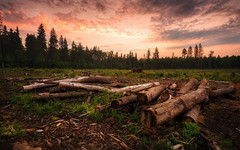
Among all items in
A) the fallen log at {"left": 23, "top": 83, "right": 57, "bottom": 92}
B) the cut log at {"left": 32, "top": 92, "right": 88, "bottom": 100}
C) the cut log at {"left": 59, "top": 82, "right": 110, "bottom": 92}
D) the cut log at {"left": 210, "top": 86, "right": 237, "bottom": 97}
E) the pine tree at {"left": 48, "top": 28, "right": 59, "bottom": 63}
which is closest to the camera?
the cut log at {"left": 32, "top": 92, "right": 88, "bottom": 100}

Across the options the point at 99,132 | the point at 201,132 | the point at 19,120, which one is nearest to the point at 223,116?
the point at 201,132

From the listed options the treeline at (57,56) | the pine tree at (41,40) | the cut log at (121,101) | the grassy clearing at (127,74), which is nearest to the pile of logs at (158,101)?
the cut log at (121,101)

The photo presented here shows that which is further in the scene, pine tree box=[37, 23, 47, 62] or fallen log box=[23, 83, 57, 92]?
pine tree box=[37, 23, 47, 62]

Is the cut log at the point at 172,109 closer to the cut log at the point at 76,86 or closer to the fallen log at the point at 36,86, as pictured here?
the cut log at the point at 76,86

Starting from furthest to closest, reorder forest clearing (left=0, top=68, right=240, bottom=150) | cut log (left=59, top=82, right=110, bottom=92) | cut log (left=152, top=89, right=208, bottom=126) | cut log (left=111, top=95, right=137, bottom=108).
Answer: cut log (left=59, top=82, right=110, bottom=92), cut log (left=111, top=95, right=137, bottom=108), cut log (left=152, top=89, right=208, bottom=126), forest clearing (left=0, top=68, right=240, bottom=150)

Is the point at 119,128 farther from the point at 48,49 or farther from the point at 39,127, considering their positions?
the point at 48,49

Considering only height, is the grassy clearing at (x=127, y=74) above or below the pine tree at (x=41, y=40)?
below

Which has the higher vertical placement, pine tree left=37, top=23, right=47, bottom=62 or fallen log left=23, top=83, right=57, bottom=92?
pine tree left=37, top=23, right=47, bottom=62

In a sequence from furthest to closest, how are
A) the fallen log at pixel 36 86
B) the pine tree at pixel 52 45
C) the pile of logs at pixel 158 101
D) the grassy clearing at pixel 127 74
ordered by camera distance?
the pine tree at pixel 52 45, the grassy clearing at pixel 127 74, the fallen log at pixel 36 86, the pile of logs at pixel 158 101

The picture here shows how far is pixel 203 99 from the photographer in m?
4.43

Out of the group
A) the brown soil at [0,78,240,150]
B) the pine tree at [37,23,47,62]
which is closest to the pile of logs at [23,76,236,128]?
the brown soil at [0,78,240,150]

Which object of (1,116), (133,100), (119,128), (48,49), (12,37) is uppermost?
(12,37)

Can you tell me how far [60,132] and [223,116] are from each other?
5.71 m

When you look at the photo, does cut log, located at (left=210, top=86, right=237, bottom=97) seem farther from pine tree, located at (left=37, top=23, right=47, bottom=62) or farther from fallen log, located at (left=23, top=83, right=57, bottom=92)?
pine tree, located at (left=37, top=23, right=47, bottom=62)
